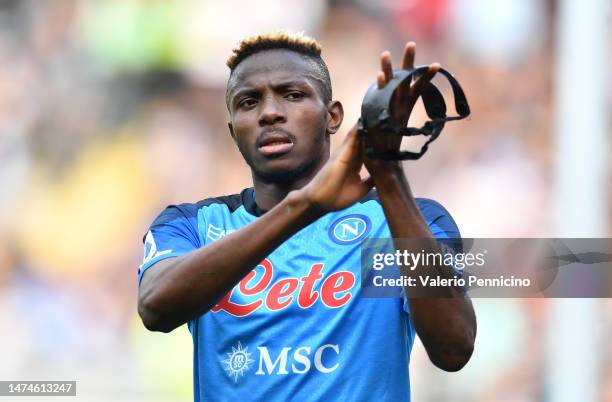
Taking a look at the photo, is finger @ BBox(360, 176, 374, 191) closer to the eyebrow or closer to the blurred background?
the eyebrow

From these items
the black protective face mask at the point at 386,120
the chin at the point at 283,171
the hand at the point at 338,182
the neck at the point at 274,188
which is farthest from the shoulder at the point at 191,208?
the black protective face mask at the point at 386,120

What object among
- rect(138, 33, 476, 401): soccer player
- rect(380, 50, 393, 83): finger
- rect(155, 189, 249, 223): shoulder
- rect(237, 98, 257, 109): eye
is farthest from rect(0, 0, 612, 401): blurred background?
rect(380, 50, 393, 83): finger

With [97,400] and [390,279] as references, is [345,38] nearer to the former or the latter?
[97,400]

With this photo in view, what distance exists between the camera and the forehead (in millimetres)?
3643

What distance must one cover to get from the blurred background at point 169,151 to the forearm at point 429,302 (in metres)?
4.43

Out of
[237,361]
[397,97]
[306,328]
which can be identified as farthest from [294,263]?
[397,97]

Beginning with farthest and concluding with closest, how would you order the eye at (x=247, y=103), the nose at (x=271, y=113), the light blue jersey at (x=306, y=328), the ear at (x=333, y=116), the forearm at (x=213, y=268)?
1. the ear at (x=333, y=116)
2. the eye at (x=247, y=103)
3. the nose at (x=271, y=113)
4. the light blue jersey at (x=306, y=328)
5. the forearm at (x=213, y=268)

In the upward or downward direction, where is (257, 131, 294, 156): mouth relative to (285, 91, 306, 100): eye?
downward

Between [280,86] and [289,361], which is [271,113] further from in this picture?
[289,361]

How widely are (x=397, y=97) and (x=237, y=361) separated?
105 cm

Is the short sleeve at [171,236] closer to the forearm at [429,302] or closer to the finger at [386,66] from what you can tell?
the forearm at [429,302]

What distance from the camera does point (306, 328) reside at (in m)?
3.41

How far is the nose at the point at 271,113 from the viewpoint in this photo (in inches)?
138

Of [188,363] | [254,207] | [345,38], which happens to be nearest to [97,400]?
[188,363]
